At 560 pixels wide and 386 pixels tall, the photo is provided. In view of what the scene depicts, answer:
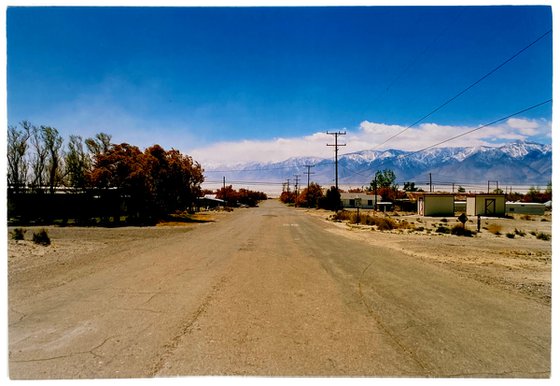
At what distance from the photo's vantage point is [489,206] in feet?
185

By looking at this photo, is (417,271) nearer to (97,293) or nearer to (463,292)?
(463,292)

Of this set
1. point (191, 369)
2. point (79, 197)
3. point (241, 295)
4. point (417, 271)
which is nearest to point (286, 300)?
point (241, 295)

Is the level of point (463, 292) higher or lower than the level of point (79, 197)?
lower

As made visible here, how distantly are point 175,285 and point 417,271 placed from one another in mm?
7170

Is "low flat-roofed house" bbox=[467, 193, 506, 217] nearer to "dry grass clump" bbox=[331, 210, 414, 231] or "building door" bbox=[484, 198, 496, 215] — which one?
"building door" bbox=[484, 198, 496, 215]

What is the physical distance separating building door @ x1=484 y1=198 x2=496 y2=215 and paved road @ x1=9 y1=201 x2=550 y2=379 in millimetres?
53003

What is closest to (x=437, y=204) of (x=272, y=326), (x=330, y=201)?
(x=330, y=201)

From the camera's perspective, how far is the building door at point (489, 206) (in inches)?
2207

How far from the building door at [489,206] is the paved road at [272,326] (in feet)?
Answer: 174

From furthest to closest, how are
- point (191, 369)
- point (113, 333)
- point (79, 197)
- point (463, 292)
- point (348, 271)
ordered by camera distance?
point (79, 197), point (348, 271), point (463, 292), point (113, 333), point (191, 369)

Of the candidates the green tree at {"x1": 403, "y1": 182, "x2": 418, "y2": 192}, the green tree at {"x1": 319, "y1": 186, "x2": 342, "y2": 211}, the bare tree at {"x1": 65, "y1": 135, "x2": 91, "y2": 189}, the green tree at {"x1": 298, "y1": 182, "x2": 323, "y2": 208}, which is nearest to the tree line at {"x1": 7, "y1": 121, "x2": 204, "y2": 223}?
the bare tree at {"x1": 65, "y1": 135, "x2": 91, "y2": 189}

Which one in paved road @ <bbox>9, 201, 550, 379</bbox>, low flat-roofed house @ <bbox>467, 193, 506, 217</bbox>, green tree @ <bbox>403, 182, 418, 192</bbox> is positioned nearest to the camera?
paved road @ <bbox>9, 201, 550, 379</bbox>

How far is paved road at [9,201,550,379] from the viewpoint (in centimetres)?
444

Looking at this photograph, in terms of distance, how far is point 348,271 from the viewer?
36.1 feet
